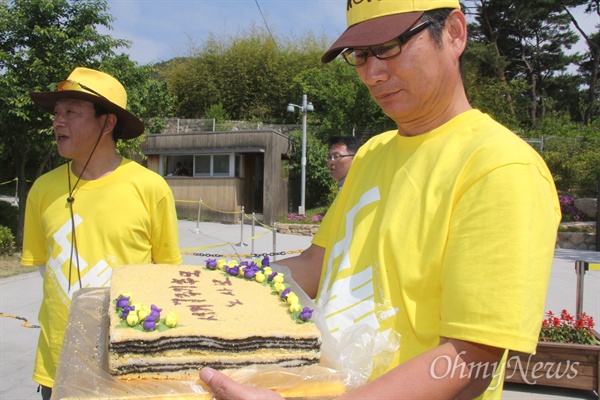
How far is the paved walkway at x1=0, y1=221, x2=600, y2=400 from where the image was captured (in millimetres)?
4551

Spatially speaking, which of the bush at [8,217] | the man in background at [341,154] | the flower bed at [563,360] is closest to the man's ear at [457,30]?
the flower bed at [563,360]

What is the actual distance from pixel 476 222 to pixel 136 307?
0.90m

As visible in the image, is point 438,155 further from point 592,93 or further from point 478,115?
point 592,93

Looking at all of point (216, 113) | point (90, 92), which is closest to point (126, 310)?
point (90, 92)

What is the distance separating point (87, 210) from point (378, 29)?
1890 millimetres

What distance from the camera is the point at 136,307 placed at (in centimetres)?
135

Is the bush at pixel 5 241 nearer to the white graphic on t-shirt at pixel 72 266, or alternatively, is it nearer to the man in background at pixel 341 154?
the man in background at pixel 341 154

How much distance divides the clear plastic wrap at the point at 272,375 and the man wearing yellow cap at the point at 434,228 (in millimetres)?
46

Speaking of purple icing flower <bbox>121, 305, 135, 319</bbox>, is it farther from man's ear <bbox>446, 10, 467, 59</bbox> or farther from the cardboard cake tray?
man's ear <bbox>446, 10, 467, 59</bbox>

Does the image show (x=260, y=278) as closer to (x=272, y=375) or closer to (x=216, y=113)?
(x=272, y=375)

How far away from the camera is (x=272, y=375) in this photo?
Result: 1.21m

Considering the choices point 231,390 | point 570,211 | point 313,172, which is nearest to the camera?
point 231,390

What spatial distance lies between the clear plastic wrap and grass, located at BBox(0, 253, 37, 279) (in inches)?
345

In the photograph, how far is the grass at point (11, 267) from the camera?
8.97 m
